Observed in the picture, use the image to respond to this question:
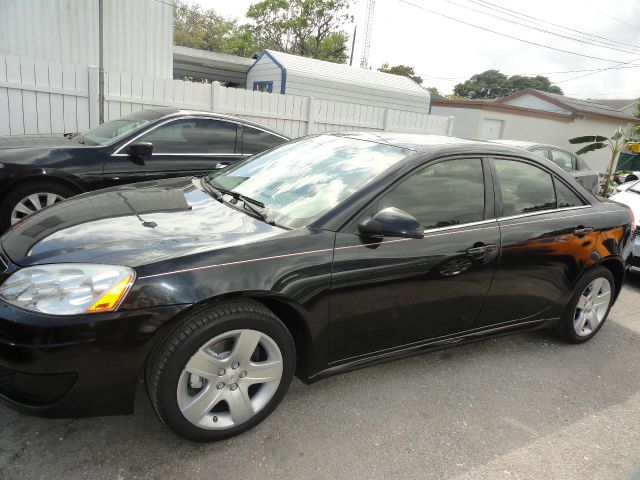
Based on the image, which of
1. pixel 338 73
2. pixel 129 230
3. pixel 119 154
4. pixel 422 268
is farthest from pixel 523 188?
pixel 338 73

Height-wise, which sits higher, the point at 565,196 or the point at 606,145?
the point at 606,145

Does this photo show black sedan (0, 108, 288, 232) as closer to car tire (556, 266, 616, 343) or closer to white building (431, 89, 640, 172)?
car tire (556, 266, 616, 343)

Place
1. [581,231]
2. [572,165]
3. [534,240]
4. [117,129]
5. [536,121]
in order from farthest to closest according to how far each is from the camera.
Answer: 1. [536,121]
2. [572,165]
3. [117,129]
4. [581,231]
5. [534,240]

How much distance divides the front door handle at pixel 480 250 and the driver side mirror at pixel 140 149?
344cm

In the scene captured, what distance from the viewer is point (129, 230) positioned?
232cm

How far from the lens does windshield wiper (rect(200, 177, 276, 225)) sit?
257 cm

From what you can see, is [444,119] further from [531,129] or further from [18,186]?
[18,186]

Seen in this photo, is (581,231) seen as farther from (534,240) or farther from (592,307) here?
(592,307)

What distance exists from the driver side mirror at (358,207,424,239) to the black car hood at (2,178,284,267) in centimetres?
46

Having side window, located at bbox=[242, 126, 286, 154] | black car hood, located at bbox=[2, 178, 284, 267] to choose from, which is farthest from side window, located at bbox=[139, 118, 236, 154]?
black car hood, located at bbox=[2, 178, 284, 267]

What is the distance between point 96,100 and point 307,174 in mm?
5871

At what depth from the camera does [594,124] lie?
2083cm

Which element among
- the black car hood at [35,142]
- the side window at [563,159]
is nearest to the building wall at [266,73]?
the side window at [563,159]

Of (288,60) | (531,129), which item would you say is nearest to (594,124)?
(531,129)
